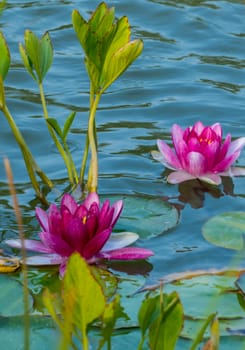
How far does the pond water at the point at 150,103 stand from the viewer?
3.22 metres

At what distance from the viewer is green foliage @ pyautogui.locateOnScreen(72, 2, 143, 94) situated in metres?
2.86

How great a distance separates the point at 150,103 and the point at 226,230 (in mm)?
1493

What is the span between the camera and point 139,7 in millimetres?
5637

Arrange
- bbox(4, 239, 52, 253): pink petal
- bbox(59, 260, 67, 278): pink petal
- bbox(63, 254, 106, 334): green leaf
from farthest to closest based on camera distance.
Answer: bbox(4, 239, 52, 253): pink petal, bbox(59, 260, 67, 278): pink petal, bbox(63, 254, 106, 334): green leaf

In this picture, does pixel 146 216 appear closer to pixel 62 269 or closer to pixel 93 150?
pixel 93 150

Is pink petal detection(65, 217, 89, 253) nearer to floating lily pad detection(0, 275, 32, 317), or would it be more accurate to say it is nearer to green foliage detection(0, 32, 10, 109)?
floating lily pad detection(0, 275, 32, 317)

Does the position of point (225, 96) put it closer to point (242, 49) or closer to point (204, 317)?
point (242, 49)

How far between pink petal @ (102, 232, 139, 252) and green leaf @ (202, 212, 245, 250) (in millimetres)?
276

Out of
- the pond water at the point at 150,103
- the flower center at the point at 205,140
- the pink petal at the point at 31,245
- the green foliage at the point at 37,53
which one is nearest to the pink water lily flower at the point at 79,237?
the pink petal at the point at 31,245

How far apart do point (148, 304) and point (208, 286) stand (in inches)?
36.1

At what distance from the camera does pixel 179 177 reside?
3418mm

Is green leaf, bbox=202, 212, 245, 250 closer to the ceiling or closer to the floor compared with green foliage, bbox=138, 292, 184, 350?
closer to the floor

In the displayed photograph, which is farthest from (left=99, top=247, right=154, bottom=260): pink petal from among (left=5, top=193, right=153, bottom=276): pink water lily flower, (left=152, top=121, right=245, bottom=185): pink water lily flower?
(left=152, top=121, right=245, bottom=185): pink water lily flower

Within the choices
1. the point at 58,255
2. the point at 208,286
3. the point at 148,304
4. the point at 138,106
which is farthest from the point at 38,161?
the point at 148,304
